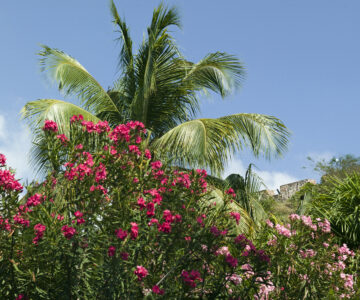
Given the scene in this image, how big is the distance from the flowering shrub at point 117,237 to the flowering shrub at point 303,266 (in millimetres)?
876

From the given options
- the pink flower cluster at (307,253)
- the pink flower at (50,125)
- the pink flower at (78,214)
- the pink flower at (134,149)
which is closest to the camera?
the pink flower at (78,214)

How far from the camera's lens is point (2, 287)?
4.35 metres

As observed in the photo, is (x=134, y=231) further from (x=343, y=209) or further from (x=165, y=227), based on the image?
(x=343, y=209)

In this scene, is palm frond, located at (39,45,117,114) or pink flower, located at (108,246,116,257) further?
palm frond, located at (39,45,117,114)

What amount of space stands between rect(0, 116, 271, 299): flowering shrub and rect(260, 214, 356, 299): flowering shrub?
2.87 feet

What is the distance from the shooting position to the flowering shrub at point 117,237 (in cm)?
395

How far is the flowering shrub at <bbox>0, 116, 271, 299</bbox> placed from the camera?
3945 mm

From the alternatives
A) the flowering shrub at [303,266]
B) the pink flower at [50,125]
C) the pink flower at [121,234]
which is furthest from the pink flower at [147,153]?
the flowering shrub at [303,266]

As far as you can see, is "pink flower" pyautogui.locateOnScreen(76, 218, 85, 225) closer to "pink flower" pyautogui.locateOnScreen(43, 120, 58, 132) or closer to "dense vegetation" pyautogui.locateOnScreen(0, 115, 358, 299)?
"dense vegetation" pyautogui.locateOnScreen(0, 115, 358, 299)

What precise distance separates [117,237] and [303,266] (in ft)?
9.06

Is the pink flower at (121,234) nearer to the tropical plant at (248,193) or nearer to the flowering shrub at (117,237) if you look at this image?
the flowering shrub at (117,237)

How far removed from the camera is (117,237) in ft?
12.6

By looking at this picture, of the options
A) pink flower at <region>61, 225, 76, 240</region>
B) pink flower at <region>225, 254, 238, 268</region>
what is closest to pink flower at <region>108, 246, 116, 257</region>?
pink flower at <region>61, 225, 76, 240</region>

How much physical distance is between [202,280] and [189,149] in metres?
5.42
